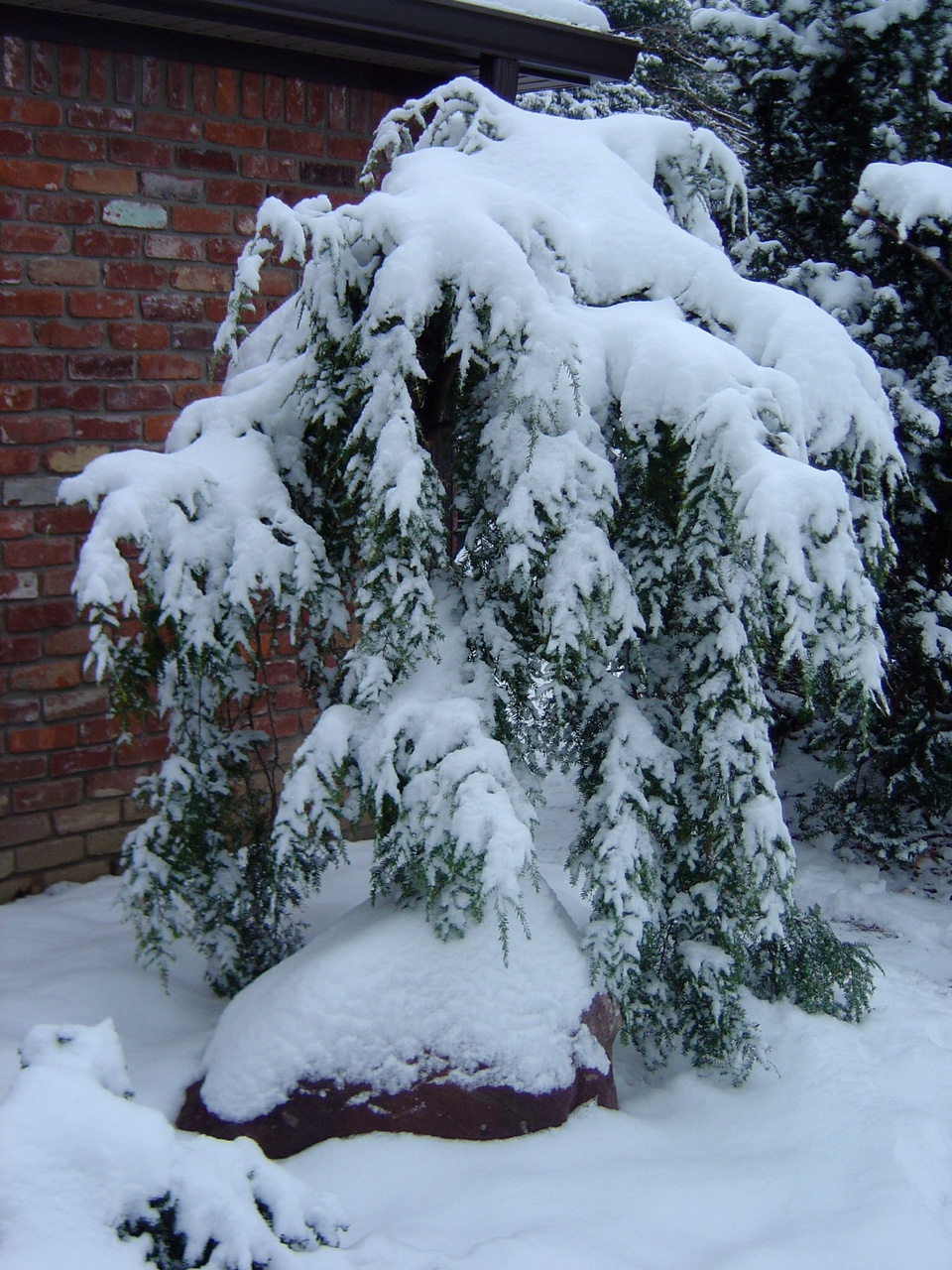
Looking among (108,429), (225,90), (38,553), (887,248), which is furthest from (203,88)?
(887,248)

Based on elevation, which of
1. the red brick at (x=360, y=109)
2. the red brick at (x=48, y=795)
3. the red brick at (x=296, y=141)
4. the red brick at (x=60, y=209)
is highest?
the red brick at (x=360, y=109)

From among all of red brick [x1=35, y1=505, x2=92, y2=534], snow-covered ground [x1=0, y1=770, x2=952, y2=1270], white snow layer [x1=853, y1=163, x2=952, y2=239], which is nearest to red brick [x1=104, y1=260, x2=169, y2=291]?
red brick [x1=35, y1=505, x2=92, y2=534]

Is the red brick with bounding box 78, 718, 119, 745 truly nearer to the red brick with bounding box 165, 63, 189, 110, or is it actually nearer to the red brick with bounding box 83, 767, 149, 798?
the red brick with bounding box 83, 767, 149, 798

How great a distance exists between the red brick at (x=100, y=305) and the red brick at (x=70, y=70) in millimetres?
620

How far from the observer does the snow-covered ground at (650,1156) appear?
2244 millimetres

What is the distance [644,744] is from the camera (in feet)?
9.11

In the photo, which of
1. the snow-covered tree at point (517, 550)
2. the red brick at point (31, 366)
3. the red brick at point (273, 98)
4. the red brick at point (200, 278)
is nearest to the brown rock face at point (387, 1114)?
the snow-covered tree at point (517, 550)

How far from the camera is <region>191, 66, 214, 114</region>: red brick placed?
390cm

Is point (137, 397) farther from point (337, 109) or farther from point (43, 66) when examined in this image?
point (337, 109)

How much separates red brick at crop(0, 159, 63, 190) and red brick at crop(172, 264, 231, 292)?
486 millimetres

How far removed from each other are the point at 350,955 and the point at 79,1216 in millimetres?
1231

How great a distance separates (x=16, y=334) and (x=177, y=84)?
3.45ft

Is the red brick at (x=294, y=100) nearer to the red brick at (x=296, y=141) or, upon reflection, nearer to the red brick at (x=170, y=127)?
the red brick at (x=296, y=141)

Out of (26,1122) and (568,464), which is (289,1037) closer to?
(26,1122)
